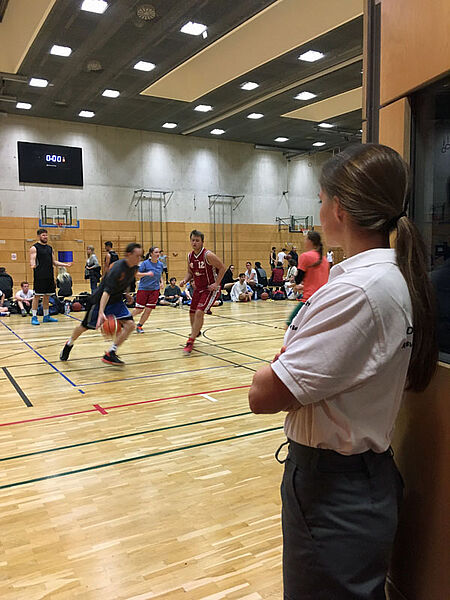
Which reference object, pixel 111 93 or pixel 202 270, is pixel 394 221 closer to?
pixel 202 270

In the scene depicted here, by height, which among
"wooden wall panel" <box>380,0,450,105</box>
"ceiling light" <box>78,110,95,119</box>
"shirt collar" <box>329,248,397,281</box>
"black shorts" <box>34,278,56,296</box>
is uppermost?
"ceiling light" <box>78,110,95,119</box>

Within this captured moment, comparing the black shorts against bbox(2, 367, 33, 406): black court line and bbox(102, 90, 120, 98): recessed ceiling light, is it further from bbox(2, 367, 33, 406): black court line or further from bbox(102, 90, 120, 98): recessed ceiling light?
bbox(102, 90, 120, 98): recessed ceiling light

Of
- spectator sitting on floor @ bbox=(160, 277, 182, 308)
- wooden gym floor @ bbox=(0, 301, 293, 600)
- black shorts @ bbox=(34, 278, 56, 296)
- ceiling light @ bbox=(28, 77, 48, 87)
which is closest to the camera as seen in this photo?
wooden gym floor @ bbox=(0, 301, 293, 600)

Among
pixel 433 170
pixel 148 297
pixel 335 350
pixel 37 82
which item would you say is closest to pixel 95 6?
pixel 37 82

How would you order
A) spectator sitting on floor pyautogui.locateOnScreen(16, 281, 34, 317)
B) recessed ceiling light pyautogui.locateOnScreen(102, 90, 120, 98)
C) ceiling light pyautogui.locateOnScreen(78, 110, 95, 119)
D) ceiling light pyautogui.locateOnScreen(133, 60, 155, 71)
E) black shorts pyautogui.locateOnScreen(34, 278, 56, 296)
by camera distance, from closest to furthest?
black shorts pyautogui.locateOnScreen(34, 278, 56, 296) → ceiling light pyautogui.locateOnScreen(133, 60, 155, 71) → spectator sitting on floor pyautogui.locateOnScreen(16, 281, 34, 317) → recessed ceiling light pyautogui.locateOnScreen(102, 90, 120, 98) → ceiling light pyautogui.locateOnScreen(78, 110, 95, 119)

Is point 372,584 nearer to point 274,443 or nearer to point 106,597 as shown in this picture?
point 106,597

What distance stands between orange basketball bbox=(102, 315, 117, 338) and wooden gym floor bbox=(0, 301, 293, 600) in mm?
515

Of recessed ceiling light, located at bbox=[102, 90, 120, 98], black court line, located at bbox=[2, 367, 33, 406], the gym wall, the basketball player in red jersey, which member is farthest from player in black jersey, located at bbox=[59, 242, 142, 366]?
the gym wall

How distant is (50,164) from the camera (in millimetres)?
17469

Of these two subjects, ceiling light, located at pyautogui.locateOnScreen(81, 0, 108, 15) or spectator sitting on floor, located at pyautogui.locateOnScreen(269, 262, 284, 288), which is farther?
spectator sitting on floor, located at pyautogui.locateOnScreen(269, 262, 284, 288)

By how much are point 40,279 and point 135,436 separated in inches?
323

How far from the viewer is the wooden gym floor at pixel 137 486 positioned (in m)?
2.43

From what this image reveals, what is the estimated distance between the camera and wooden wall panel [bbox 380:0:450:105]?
5.32 ft

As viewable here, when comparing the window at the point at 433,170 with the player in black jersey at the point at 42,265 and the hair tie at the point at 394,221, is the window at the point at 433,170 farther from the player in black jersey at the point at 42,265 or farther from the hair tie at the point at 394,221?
the player in black jersey at the point at 42,265
